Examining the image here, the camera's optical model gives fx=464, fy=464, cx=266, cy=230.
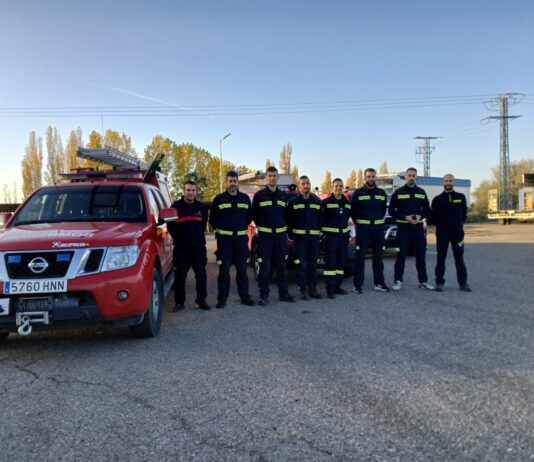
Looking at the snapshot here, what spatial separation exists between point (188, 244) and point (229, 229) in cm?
67

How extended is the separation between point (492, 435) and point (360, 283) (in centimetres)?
516

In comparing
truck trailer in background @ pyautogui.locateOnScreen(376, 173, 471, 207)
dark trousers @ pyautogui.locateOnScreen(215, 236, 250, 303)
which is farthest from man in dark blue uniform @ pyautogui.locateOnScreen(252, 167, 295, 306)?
truck trailer in background @ pyautogui.locateOnScreen(376, 173, 471, 207)

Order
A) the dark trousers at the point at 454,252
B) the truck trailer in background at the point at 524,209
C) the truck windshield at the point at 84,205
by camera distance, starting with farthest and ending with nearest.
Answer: the truck trailer in background at the point at 524,209
the dark trousers at the point at 454,252
the truck windshield at the point at 84,205

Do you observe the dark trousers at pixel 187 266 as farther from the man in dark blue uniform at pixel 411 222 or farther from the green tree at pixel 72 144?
the green tree at pixel 72 144

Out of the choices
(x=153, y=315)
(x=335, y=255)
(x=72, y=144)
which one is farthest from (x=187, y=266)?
(x=72, y=144)

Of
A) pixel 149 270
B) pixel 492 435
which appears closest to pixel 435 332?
pixel 492 435

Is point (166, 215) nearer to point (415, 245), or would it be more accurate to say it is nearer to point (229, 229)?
point (229, 229)

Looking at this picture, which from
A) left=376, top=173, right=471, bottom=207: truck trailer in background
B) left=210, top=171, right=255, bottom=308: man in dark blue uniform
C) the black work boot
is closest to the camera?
left=210, top=171, right=255, bottom=308: man in dark blue uniform

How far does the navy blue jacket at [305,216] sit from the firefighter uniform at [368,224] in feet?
2.90

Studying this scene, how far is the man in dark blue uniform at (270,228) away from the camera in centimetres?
727

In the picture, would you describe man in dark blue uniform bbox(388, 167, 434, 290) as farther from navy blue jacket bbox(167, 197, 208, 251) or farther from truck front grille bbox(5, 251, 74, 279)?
truck front grille bbox(5, 251, 74, 279)

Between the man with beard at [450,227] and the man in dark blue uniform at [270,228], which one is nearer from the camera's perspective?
the man in dark blue uniform at [270,228]

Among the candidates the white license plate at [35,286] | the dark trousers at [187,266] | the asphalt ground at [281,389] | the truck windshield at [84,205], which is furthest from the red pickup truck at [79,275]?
the dark trousers at [187,266]

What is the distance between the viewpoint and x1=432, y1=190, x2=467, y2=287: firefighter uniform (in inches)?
313
